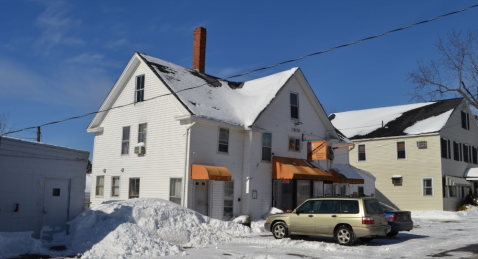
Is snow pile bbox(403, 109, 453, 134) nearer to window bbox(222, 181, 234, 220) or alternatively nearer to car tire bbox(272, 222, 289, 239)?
window bbox(222, 181, 234, 220)

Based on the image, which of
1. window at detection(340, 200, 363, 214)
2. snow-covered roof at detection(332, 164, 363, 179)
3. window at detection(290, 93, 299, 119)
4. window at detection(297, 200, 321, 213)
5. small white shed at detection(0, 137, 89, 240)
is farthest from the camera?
snow-covered roof at detection(332, 164, 363, 179)

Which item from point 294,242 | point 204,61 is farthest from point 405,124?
point 294,242

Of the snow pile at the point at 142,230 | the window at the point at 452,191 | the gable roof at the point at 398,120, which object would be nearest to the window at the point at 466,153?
the window at the point at 452,191

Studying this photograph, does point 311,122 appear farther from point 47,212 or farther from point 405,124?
point 47,212

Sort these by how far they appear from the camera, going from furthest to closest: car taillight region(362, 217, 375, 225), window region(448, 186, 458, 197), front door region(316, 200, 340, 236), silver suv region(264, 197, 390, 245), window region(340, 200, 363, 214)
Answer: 1. window region(448, 186, 458, 197)
2. front door region(316, 200, 340, 236)
3. window region(340, 200, 363, 214)
4. silver suv region(264, 197, 390, 245)
5. car taillight region(362, 217, 375, 225)

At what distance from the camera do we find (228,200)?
22734mm

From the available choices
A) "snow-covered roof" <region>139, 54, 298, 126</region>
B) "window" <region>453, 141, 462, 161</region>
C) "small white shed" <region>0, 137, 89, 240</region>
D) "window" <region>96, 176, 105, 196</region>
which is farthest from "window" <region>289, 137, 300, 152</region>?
"window" <region>453, 141, 462, 161</region>

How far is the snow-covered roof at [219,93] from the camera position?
22.7m

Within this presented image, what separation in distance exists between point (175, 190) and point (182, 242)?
6.62 m

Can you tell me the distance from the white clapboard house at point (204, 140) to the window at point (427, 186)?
40.5 ft

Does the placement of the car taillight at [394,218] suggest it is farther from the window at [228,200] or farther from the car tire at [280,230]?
the window at [228,200]

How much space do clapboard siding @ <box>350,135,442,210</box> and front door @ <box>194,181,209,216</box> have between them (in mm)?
21441

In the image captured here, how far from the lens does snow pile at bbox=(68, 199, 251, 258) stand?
13.0 meters

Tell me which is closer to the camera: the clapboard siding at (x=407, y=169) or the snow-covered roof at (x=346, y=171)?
the snow-covered roof at (x=346, y=171)
